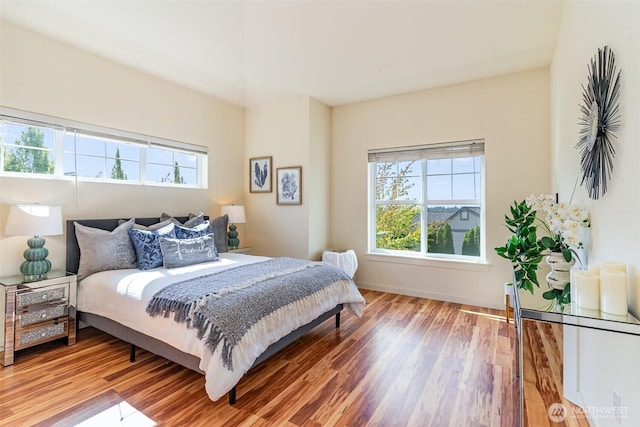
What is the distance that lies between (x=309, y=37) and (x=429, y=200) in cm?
247

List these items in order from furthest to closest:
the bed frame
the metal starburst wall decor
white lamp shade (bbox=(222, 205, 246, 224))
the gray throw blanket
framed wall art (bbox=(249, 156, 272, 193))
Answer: framed wall art (bbox=(249, 156, 272, 193)) → white lamp shade (bbox=(222, 205, 246, 224)) → the bed frame → the gray throw blanket → the metal starburst wall decor

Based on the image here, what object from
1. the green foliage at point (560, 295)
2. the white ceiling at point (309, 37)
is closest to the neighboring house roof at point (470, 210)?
the white ceiling at point (309, 37)

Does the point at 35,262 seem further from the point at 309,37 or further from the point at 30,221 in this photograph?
the point at 309,37

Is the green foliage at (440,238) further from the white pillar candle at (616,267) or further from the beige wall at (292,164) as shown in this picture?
the white pillar candle at (616,267)

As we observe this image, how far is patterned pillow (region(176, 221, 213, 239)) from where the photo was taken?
124 inches

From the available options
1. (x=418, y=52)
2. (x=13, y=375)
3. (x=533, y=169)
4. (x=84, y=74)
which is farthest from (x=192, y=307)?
(x=533, y=169)

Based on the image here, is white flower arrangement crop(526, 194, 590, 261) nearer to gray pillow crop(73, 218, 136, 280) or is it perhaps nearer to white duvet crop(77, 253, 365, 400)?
white duvet crop(77, 253, 365, 400)

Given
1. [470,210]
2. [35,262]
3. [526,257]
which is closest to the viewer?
[526,257]

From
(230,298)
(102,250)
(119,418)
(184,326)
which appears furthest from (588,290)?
(102,250)

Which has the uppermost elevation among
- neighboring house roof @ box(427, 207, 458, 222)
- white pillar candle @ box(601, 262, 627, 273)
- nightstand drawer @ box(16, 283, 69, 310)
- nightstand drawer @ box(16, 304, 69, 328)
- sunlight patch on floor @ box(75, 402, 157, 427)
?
neighboring house roof @ box(427, 207, 458, 222)

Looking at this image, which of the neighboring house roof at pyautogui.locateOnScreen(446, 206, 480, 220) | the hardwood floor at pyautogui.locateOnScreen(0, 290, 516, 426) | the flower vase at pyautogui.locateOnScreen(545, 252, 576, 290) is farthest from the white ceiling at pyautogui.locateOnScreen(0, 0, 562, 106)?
the hardwood floor at pyautogui.locateOnScreen(0, 290, 516, 426)

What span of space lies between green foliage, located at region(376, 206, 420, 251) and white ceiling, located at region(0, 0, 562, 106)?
1673 millimetres

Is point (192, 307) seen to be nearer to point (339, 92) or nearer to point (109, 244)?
point (109, 244)

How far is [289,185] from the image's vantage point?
4.27m
